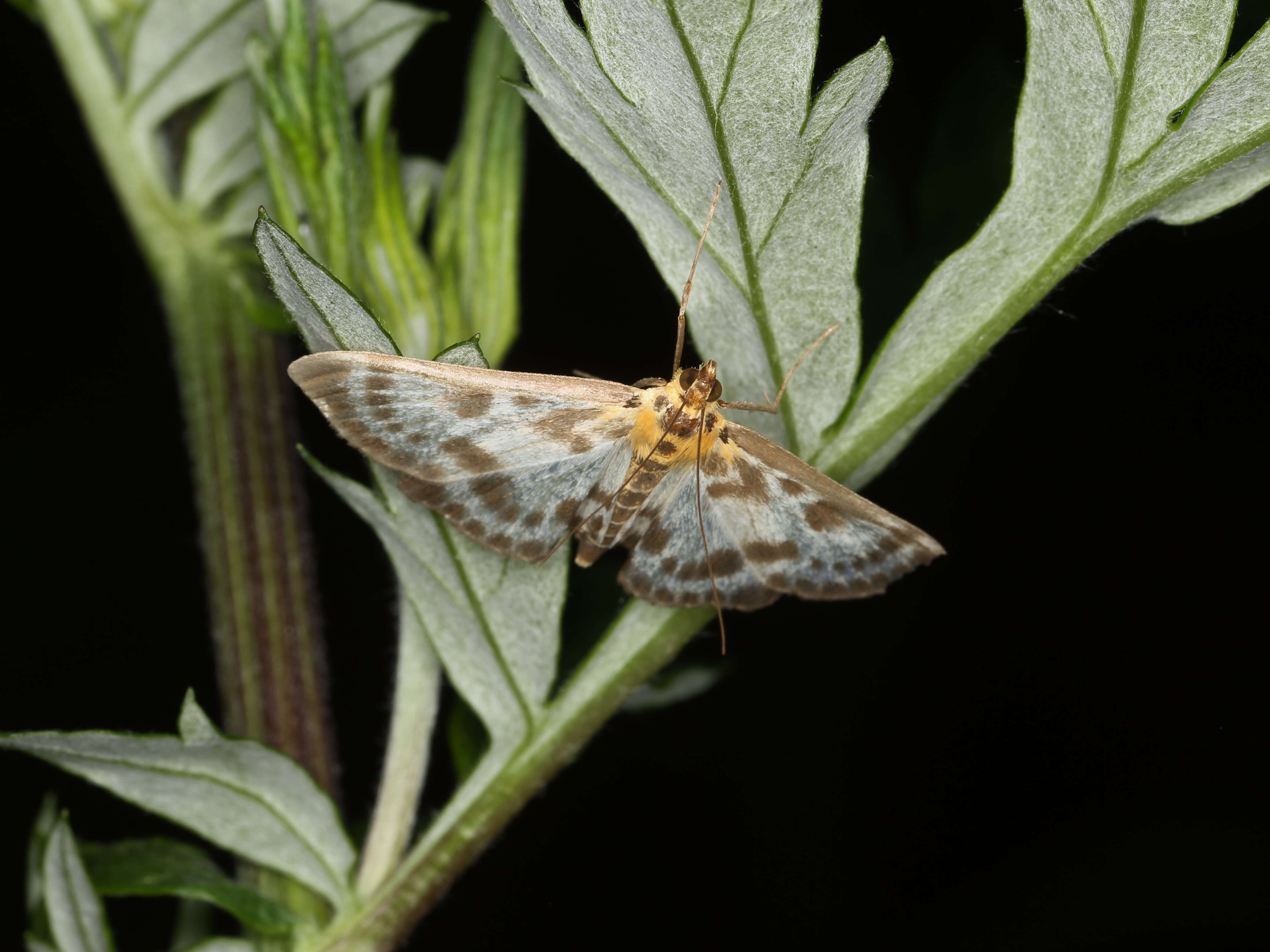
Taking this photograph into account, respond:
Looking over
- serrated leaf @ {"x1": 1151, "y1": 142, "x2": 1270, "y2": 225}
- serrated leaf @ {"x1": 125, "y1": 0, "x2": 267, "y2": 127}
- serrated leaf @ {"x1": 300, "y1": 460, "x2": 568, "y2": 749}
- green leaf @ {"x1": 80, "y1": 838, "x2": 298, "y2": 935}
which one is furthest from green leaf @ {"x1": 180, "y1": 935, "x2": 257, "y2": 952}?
serrated leaf @ {"x1": 1151, "y1": 142, "x2": 1270, "y2": 225}

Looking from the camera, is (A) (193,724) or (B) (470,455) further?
(B) (470,455)

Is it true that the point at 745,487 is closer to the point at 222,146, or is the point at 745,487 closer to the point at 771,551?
the point at 771,551

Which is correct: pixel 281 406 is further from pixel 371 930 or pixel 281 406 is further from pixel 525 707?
pixel 371 930

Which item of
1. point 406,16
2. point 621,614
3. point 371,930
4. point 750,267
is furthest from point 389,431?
point 406,16

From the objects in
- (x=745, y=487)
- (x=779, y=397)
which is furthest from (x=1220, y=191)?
(x=745, y=487)

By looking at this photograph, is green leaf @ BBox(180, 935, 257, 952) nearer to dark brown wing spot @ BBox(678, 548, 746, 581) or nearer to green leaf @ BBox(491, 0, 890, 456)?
dark brown wing spot @ BBox(678, 548, 746, 581)
